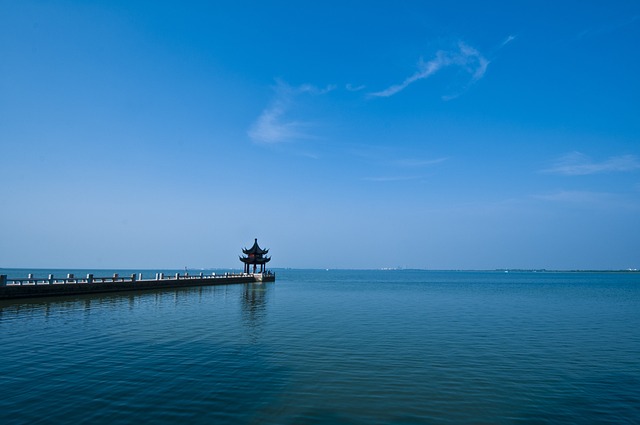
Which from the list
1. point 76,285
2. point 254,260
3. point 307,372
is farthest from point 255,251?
point 307,372

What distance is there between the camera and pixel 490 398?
11.4 m

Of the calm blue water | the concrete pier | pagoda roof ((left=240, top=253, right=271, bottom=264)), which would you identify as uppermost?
pagoda roof ((left=240, top=253, right=271, bottom=264))

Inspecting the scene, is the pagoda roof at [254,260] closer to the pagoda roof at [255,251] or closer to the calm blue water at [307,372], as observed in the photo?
the pagoda roof at [255,251]

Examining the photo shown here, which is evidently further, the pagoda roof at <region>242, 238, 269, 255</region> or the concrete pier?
the pagoda roof at <region>242, 238, 269, 255</region>

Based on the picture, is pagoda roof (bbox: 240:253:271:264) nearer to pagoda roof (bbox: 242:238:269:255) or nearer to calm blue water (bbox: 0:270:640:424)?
pagoda roof (bbox: 242:238:269:255)

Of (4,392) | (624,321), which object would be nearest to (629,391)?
(4,392)

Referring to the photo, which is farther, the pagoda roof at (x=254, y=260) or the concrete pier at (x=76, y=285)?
the pagoda roof at (x=254, y=260)

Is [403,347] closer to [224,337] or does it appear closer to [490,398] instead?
[490,398]

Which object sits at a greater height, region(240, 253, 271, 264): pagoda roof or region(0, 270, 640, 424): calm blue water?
region(240, 253, 271, 264): pagoda roof

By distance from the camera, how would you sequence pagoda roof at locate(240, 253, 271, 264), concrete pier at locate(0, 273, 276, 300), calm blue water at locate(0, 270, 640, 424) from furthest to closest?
pagoda roof at locate(240, 253, 271, 264), concrete pier at locate(0, 273, 276, 300), calm blue water at locate(0, 270, 640, 424)

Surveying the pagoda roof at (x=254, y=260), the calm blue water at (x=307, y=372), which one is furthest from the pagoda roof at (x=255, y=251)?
the calm blue water at (x=307, y=372)

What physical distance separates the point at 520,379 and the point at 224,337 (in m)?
13.5

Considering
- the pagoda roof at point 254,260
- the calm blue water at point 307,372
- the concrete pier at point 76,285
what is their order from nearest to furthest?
the calm blue water at point 307,372
the concrete pier at point 76,285
the pagoda roof at point 254,260

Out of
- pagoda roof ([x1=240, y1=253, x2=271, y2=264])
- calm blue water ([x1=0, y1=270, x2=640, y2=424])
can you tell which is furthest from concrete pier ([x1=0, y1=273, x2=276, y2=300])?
pagoda roof ([x1=240, y1=253, x2=271, y2=264])
